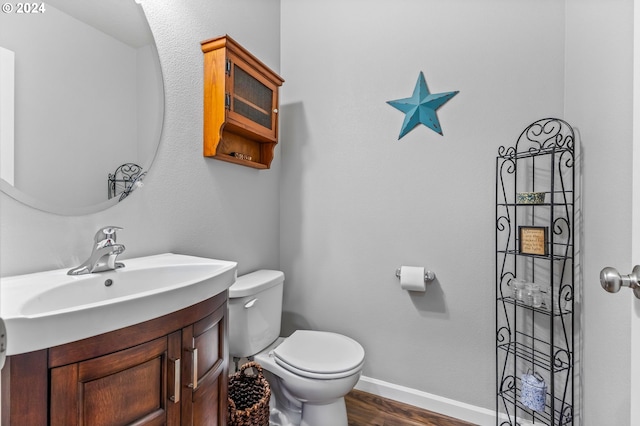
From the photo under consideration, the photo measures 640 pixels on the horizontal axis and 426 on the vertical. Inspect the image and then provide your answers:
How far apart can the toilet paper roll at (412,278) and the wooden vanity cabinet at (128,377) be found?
1047 mm

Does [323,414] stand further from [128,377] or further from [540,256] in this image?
[540,256]

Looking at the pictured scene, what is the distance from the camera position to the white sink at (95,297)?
562 mm

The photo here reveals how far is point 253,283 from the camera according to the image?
1514 millimetres

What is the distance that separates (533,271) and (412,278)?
55 centimetres

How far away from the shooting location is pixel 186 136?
4.53 ft

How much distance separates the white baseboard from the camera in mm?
1596

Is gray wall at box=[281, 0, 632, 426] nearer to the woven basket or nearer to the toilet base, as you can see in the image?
the toilet base

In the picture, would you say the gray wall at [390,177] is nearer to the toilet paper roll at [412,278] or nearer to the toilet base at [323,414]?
the toilet paper roll at [412,278]

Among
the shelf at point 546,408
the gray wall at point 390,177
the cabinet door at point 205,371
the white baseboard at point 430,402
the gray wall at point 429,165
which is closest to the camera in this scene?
the cabinet door at point 205,371

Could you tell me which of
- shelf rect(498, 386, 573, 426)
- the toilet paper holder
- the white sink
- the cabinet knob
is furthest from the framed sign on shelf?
the white sink

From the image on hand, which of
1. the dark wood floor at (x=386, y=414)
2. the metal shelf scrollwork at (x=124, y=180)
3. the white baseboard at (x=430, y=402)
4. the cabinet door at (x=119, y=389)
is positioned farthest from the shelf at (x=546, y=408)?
the metal shelf scrollwork at (x=124, y=180)

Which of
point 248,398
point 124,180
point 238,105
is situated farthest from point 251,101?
point 248,398

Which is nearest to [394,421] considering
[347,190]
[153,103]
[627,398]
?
[627,398]

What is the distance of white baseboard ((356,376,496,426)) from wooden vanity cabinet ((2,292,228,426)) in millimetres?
1162
